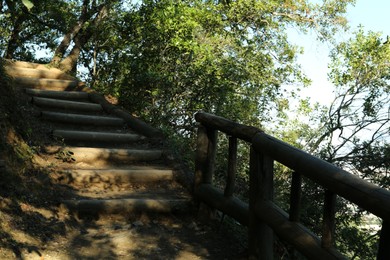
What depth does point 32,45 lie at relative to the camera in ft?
57.7

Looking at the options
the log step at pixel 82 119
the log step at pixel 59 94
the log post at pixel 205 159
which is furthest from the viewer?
the log step at pixel 59 94

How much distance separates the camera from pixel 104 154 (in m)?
5.30

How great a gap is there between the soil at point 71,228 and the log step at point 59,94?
8.79ft

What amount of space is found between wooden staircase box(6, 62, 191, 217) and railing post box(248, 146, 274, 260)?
47.6 inches

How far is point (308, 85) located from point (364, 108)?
4.35 metres

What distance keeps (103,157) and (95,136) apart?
71 centimetres

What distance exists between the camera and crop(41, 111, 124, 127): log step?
20.6 ft

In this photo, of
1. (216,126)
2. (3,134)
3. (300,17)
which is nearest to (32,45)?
(300,17)

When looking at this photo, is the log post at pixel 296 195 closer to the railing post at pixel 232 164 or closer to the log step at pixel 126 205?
the railing post at pixel 232 164

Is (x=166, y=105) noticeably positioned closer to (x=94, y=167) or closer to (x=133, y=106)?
(x=133, y=106)

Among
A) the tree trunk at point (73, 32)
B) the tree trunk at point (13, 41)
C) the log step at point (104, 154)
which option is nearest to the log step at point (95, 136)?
the log step at point (104, 154)

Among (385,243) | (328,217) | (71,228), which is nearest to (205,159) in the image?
(71,228)

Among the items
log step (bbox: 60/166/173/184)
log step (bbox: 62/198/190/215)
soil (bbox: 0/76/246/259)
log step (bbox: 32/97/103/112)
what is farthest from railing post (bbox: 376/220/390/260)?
log step (bbox: 32/97/103/112)

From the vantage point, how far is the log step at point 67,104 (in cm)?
678
